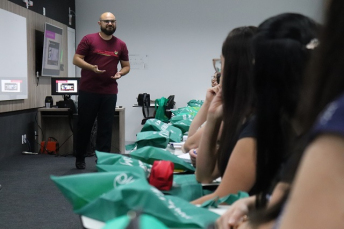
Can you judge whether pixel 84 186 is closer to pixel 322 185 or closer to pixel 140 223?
pixel 140 223

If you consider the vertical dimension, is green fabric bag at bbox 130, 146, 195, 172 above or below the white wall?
below

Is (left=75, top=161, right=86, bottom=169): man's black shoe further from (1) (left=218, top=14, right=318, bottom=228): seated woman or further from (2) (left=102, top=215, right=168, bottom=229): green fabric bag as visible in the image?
(2) (left=102, top=215, right=168, bottom=229): green fabric bag

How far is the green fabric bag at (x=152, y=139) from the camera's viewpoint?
2348 millimetres

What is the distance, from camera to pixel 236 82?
1695 millimetres

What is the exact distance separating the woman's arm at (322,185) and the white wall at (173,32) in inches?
334

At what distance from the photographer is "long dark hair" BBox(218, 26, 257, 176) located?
1.68 meters

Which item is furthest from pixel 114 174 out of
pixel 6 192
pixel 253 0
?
pixel 253 0

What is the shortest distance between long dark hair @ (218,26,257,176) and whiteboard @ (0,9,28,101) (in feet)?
14.8

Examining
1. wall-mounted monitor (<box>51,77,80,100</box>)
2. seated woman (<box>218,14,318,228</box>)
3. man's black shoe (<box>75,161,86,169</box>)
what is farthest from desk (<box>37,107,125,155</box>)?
seated woman (<box>218,14,318,228</box>)

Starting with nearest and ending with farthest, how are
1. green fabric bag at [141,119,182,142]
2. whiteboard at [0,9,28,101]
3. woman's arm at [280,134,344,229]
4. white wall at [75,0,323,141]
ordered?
woman's arm at [280,134,344,229] → green fabric bag at [141,119,182,142] → whiteboard at [0,9,28,101] → white wall at [75,0,323,141]

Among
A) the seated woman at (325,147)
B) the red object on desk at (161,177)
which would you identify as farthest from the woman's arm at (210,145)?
the seated woman at (325,147)

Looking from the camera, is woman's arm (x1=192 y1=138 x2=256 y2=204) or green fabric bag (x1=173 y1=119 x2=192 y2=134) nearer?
woman's arm (x1=192 y1=138 x2=256 y2=204)

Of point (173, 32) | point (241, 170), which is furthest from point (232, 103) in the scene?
point (173, 32)

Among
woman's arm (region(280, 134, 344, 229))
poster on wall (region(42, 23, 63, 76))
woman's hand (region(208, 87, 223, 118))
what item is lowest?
woman's hand (region(208, 87, 223, 118))
